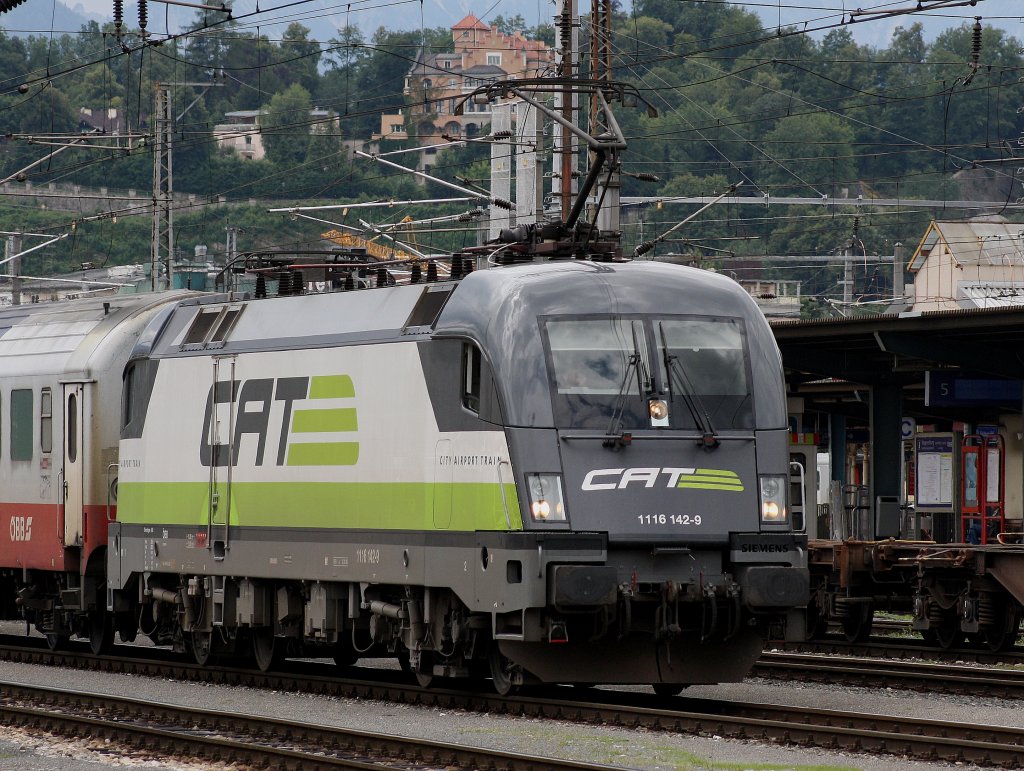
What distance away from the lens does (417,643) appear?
16.7m

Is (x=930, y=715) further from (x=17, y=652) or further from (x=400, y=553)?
(x=17, y=652)

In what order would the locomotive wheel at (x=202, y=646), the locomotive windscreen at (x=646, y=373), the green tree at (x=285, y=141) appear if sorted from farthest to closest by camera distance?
the green tree at (x=285, y=141), the locomotive wheel at (x=202, y=646), the locomotive windscreen at (x=646, y=373)

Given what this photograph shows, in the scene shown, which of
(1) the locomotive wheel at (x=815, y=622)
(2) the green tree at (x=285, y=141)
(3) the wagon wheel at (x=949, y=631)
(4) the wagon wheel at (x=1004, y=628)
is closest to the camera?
(4) the wagon wheel at (x=1004, y=628)

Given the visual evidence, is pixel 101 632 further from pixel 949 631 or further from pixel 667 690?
pixel 949 631

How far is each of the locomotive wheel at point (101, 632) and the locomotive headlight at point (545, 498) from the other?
938cm

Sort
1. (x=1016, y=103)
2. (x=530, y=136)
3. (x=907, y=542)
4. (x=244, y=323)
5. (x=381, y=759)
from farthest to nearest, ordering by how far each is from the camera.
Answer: (x=1016, y=103), (x=530, y=136), (x=907, y=542), (x=244, y=323), (x=381, y=759)

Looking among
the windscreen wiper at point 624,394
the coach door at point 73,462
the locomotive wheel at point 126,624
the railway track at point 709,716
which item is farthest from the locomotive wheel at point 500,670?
the coach door at point 73,462

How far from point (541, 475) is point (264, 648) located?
5856 mm

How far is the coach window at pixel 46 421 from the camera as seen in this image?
2284 cm

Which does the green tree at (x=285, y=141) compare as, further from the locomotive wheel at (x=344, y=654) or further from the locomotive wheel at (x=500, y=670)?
→ the locomotive wheel at (x=500, y=670)

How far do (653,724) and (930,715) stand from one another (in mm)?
2727

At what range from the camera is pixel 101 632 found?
22828 mm

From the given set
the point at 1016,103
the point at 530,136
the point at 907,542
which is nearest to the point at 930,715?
the point at 907,542

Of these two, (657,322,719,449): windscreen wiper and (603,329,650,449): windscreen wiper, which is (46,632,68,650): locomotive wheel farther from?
(657,322,719,449): windscreen wiper
